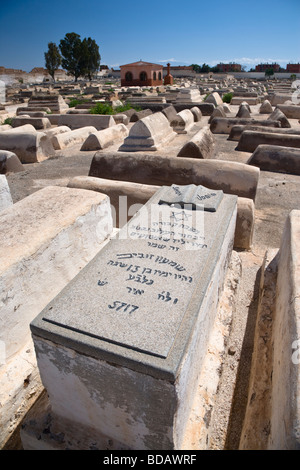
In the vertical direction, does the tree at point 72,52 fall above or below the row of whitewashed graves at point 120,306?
above

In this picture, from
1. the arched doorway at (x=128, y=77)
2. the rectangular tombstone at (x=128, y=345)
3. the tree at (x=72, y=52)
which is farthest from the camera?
the tree at (x=72, y=52)

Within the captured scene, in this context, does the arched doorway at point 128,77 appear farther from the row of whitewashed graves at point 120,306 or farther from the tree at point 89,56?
the row of whitewashed graves at point 120,306

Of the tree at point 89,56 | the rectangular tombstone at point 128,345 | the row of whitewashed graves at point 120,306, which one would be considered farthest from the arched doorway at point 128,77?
the rectangular tombstone at point 128,345

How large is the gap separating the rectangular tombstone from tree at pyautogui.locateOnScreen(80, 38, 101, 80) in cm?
4899

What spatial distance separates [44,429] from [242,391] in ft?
4.34

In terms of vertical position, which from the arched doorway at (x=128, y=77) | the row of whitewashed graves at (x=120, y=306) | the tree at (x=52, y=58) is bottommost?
the row of whitewashed graves at (x=120, y=306)

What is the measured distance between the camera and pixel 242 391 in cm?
212

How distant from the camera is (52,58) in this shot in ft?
143

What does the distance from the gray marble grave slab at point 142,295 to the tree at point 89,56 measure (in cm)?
4849

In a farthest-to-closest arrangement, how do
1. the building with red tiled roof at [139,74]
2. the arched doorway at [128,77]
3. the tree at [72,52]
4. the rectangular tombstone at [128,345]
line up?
the tree at [72,52], the arched doorway at [128,77], the building with red tiled roof at [139,74], the rectangular tombstone at [128,345]

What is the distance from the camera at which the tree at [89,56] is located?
4256 centimetres

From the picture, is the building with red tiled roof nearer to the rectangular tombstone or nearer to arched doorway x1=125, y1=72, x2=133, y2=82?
arched doorway x1=125, y1=72, x2=133, y2=82

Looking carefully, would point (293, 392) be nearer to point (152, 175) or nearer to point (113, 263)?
point (113, 263)

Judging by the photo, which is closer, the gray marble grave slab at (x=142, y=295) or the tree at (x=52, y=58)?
the gray marble grave slab at (x=142, y=295)
